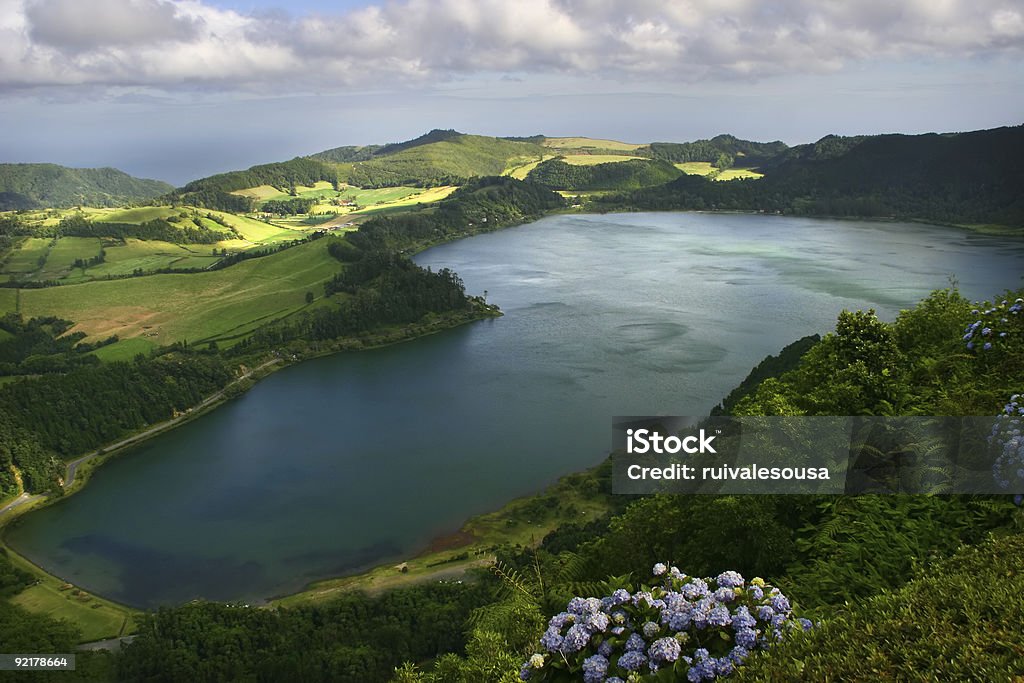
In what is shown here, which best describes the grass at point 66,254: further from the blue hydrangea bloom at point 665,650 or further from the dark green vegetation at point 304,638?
the blue hydrangea bloom at point 665,650

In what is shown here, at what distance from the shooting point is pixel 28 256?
81375 mm

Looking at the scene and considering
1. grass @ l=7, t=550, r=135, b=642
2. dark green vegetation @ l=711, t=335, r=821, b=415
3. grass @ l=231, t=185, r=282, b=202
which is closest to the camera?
grass @ l=7, t=550, r=135, b=642

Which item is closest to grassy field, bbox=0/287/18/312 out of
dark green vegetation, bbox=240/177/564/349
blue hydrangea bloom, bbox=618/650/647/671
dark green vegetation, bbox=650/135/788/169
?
dark green vegetation, bbox=240/177/564/349

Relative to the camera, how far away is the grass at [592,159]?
164 meters

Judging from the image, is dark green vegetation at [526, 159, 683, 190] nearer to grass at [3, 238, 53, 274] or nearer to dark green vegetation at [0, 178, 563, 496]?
dark green vegetation at [0, 178, 563, 496]

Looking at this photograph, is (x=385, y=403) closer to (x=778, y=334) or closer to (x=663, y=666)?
(x=778, y=334)

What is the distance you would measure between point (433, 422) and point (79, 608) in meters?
18.8

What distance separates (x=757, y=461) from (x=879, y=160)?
13262cm

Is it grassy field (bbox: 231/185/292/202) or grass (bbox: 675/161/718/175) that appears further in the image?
grass (bbox: 675/161/718/175)

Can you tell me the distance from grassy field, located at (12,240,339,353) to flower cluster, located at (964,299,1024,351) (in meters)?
57.6

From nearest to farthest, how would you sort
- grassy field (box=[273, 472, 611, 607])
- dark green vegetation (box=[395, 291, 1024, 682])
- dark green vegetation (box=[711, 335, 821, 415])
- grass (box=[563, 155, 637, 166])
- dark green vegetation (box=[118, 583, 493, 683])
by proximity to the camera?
dark green vegetation (box=[395, 291, 1024, 682]), dark green vegetation (box=[118, 583, 493, 683]), grassy field (box=[273, 472, 611, 607]), dark green vegetation (box=[711, 335, 821, 415]), grass (box=[563, 155, 637, 166])

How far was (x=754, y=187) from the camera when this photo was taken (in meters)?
125

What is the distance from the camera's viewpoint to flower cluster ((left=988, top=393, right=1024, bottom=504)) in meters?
5.16

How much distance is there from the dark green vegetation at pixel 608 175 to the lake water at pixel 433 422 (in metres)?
79.1
